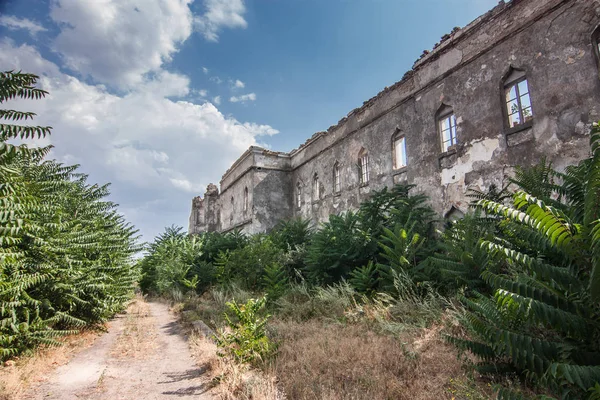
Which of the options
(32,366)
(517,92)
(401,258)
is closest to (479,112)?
(517,92)

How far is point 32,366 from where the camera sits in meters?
5.08

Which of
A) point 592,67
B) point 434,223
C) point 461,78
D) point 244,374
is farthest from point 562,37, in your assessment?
point 244,374

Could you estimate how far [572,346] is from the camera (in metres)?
2.61

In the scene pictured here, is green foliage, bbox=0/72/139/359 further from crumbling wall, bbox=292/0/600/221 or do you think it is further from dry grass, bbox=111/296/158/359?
crumbling wall, bbox=292/0/600/221

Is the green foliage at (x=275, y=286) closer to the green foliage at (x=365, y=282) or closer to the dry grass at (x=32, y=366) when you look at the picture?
the green foliage at (x=365, y=282)

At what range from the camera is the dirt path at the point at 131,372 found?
444 centimetres

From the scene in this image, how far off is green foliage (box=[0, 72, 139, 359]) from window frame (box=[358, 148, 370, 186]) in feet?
30.8

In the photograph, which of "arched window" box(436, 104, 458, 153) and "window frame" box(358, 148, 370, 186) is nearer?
"arched window" box(436, 104, 458, 153)

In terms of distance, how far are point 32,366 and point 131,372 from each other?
4.65ft

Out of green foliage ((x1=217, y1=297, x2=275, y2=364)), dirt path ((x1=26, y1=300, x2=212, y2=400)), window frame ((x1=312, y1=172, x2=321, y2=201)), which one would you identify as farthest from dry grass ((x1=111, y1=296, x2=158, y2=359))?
window frame ((x1=312, y1=172, x2=321, y2=201))

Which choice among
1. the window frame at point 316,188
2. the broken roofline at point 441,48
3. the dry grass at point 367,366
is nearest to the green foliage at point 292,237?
the window frame at point 316,188

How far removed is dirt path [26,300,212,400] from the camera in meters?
4.44

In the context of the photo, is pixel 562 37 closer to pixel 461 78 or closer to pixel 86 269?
pixel 461 78

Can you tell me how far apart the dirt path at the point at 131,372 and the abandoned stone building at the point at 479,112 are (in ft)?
27.0
